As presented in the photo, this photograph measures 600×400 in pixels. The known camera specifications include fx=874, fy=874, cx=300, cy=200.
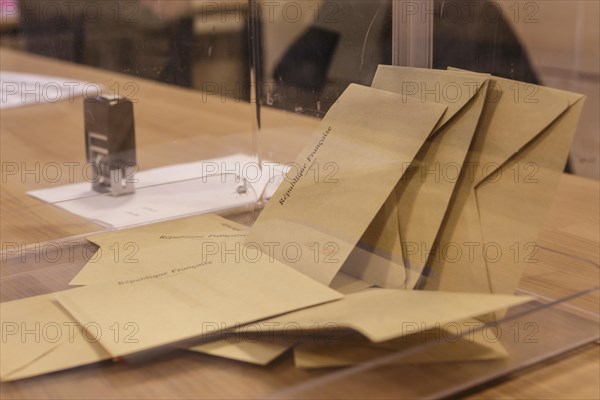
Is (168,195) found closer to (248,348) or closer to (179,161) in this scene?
(179,161)

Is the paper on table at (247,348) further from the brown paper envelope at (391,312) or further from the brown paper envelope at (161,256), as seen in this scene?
the brown paper envelope at (161,256)

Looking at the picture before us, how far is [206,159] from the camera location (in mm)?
1229

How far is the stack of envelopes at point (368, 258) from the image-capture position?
1.96 ft

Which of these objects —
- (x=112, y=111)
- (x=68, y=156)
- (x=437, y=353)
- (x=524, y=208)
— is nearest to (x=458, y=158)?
(x=524, y=208)

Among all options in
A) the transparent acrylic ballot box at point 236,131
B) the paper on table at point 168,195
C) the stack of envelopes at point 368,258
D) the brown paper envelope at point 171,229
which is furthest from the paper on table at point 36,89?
the stack of envelopes at point 368,258

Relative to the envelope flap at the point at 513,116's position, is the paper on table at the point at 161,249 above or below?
below

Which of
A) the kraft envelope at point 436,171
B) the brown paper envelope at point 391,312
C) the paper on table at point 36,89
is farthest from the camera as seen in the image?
the paper on table at point 36,89

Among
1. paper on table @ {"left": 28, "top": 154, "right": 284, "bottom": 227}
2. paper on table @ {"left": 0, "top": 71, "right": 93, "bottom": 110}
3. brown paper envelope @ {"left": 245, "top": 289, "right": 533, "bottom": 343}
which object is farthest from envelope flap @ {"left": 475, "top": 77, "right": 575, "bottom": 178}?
paper on table @ {"left": 0, "top": 71, "right": 93, "bottom": 110}

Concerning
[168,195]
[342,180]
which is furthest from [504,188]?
[168,195]

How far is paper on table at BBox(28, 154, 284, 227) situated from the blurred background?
0.11m

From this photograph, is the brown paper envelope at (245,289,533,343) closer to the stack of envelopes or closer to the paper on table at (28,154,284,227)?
the stack of envelopes

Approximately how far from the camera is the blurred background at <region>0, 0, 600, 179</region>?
0.87m

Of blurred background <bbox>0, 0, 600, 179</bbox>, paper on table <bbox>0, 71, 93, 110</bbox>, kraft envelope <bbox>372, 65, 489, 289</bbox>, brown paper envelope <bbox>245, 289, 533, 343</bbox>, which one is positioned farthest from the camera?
paper on table <bbox>0, 71, 93, 110</bbox>

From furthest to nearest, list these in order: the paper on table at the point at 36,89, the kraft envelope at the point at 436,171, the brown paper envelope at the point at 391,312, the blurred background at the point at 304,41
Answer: the paper on table at the point at 36,89 → the blurred background at the point at 304,41 → the kraft envelope at the point at 436,171 → the brown paper envelope at the point at 391,312
